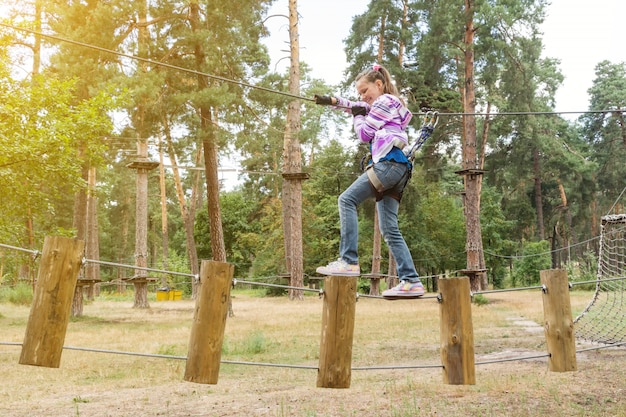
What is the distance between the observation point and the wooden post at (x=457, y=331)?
12.9 feet

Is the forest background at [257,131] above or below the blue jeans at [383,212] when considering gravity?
above

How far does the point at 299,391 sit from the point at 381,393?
1034 millimetres

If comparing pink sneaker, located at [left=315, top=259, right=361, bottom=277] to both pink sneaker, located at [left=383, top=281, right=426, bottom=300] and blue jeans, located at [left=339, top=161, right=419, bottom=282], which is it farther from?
pink sneaker, located at [left=383, top=281, right=426, bottom=300]

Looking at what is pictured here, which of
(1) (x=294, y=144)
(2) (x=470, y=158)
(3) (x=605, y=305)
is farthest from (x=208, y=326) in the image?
(2) (x=470, y=158)

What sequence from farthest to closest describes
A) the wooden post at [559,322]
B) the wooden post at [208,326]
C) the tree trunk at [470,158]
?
1. the tree trunk at [470,158]
2. the wooden post at [559,322]
3. the wooden post at [208,326]

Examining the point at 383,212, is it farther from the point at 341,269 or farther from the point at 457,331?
the point at 457,331

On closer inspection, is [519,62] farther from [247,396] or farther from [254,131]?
[247,396]

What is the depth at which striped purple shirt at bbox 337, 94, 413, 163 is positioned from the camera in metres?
3.80

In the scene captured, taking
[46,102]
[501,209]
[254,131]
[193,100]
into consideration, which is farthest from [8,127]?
[501,209]

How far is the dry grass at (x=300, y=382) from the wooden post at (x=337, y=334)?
9.35 ft

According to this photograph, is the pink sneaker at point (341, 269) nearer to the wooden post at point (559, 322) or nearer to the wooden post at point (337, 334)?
the wooden post at point (337, 334)

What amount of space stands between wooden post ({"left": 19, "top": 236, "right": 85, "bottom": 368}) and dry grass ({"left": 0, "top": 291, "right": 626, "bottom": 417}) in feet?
11.7

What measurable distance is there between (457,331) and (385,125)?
1.42 metres

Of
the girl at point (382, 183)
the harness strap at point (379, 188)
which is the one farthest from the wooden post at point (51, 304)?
the harness strap at point (379, 188)
